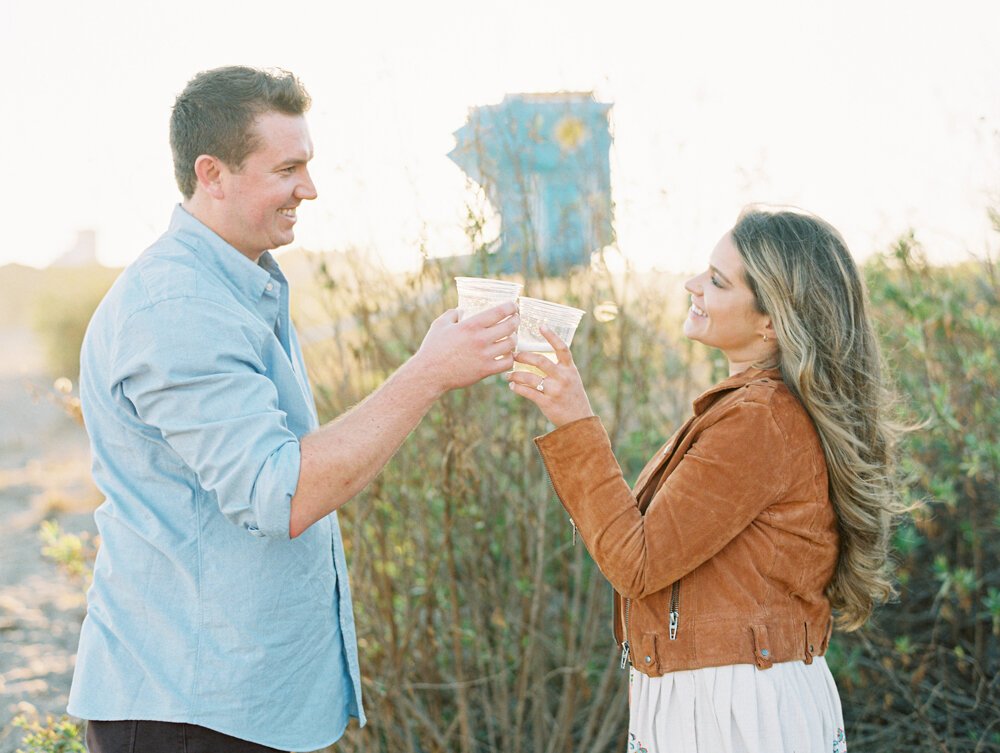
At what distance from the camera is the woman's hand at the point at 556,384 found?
→ 206 cm

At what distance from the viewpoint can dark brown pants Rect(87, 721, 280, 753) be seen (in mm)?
1920

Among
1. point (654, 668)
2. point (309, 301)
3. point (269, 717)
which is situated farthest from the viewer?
point (309, 301)

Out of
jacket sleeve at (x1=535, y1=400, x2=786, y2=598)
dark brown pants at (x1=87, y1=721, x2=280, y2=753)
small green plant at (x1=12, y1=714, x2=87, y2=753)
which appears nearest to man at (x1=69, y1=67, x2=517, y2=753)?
dark brown pants at (x1=87, y1=721, x2=280, y2=753)

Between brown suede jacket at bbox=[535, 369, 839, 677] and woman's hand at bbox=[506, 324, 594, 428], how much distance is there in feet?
0.11

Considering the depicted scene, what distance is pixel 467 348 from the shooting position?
76.1 inches

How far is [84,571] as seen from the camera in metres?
3.51

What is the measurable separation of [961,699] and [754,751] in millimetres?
2109

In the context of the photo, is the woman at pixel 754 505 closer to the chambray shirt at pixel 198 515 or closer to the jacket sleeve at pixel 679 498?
the jacket sleeve at pixel 679 498

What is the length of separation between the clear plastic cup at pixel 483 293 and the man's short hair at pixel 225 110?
56 centimetres

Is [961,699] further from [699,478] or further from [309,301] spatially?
[309,301]

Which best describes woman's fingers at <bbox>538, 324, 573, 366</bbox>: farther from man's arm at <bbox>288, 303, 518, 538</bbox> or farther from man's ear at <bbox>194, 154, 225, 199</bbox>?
man's ear at <bbox>194, 154, 225, 199</bbox>

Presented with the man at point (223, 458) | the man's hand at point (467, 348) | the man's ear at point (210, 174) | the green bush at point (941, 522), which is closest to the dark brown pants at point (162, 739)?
the man at point (223, 458)

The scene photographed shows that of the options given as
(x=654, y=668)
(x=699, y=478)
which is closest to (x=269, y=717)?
(x=654, y=668)

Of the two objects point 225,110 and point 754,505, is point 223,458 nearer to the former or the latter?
point 225,110
